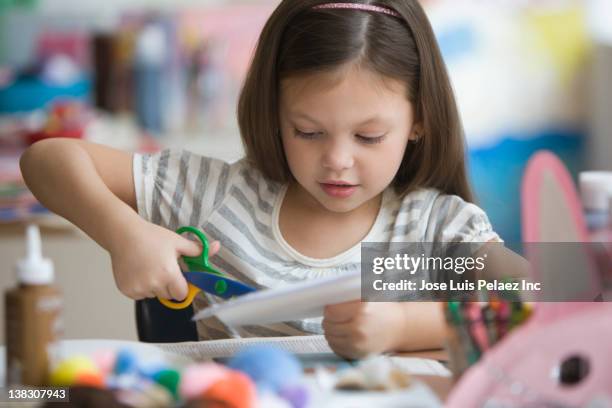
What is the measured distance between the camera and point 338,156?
915mm

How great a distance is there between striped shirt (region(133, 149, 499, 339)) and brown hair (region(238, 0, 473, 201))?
3 cm

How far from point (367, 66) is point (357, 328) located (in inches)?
13.0

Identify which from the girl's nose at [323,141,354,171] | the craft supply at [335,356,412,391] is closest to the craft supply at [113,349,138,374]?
the craft supply at [335,356,412,391]

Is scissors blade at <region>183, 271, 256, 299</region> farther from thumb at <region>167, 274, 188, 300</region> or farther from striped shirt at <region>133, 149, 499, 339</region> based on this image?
striped shirt at <region>133, 149, 499, 339</region>

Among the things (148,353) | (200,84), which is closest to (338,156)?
(148,353)

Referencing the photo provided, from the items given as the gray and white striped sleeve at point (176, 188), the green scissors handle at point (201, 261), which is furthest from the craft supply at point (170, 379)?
the gray and white striped sleeve at point (176, 188)

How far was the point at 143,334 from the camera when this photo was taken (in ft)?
3.34

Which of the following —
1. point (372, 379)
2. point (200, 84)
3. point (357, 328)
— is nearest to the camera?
point (372, 379)

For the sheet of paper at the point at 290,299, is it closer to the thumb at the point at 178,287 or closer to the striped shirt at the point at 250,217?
the thumb at the point at 178,287

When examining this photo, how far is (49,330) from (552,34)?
2784 millimetres

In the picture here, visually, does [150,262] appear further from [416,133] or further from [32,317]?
[416,133]

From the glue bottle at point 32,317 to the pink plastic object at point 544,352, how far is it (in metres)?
0.27

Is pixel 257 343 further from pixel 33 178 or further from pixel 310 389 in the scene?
pixel 33 178

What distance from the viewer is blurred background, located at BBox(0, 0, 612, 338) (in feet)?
7.15
